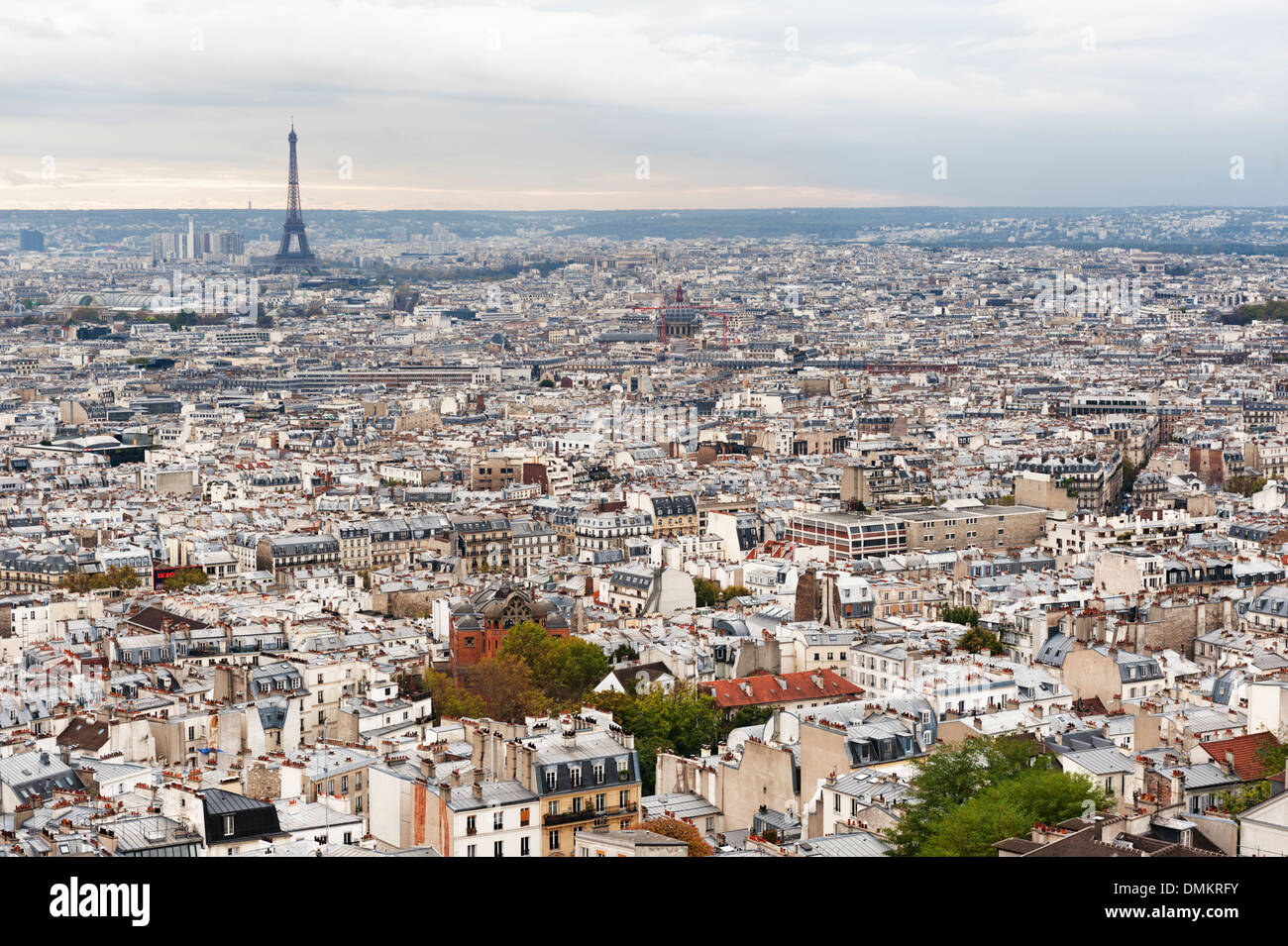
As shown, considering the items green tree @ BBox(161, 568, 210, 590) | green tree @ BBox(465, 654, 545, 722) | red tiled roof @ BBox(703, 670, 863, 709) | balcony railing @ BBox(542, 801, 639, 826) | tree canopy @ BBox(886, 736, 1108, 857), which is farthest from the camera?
green tree @ BBox(161, 568, 210, 590)

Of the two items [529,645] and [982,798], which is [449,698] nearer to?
[529,645]

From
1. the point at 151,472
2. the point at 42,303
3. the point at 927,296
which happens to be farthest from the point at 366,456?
the point at 927,296

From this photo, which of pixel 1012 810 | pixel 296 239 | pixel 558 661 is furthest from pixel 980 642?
pixel 296 239

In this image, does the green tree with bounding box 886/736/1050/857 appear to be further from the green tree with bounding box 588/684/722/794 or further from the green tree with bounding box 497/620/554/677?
the green tree with bounding box 497/620/554/677

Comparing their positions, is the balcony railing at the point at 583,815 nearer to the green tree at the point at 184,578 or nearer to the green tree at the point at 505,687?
the green tree at the point at 505,687

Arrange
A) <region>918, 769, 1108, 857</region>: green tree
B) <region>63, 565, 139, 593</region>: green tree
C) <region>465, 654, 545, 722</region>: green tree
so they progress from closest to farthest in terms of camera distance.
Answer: <region>918, 769, 1108, 857</region>: green tree
<region>465, 654, 545, 722</region>: green tree
<region>63, 565, 139, 593</region>: green tree

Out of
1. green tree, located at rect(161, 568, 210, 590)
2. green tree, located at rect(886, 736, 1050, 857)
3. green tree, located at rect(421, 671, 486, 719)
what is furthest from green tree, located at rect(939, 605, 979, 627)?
green tree, located at rect(161, 568, 210, 590)
